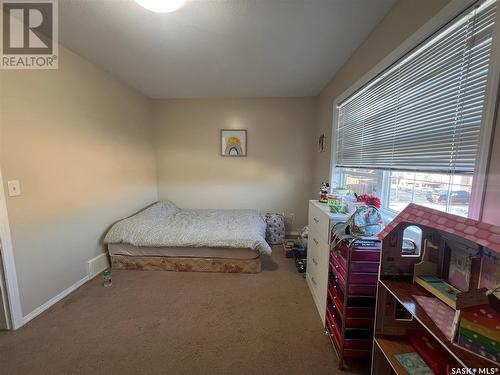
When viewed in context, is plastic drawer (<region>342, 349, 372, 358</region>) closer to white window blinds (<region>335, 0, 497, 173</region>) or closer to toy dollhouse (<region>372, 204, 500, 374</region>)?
toy dollhouse (<region>372, 204, 500, 374</region>)

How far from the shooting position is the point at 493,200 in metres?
0.79

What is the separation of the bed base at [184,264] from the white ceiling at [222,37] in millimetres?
2332

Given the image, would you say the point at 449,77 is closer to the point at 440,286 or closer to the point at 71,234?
the point at 440,286

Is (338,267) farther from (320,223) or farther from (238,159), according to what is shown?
(238,159)

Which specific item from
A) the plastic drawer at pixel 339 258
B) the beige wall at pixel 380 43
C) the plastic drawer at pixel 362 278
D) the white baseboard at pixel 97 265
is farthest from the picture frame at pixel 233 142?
the plastic drawer at pixel 362 278

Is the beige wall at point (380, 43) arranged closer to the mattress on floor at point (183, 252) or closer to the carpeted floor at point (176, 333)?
the mattress on floor at point (183, 252)

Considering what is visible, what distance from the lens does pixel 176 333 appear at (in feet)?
5.16

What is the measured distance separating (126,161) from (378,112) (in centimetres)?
319

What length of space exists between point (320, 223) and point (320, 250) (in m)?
0.25

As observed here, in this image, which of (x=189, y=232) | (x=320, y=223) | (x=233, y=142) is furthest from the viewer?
(x=233, y=142)

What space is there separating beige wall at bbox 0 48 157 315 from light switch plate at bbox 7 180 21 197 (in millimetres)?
36

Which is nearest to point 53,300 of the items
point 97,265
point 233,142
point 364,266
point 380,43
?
point 97,265

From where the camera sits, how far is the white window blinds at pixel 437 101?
85cm

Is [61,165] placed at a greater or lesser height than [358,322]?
greater
